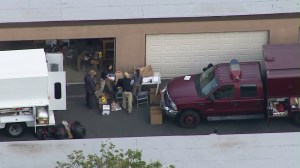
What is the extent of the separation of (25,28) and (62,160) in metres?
5.94

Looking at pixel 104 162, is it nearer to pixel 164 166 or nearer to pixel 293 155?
pixel 164 166

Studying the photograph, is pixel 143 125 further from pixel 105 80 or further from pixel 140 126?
pixel 105 80

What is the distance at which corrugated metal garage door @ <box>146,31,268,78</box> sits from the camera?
1249 inches

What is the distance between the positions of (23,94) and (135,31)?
184 inches

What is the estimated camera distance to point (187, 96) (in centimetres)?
2961

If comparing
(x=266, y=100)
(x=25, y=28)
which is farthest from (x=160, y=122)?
(x=25, y=28)

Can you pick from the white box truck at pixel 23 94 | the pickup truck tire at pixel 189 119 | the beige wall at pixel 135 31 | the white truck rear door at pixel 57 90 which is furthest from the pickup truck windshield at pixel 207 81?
the white box truck at pixel 23 94

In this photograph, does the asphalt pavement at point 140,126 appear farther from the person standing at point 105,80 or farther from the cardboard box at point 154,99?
the person standing at point 105,80

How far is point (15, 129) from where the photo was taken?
1139 inches

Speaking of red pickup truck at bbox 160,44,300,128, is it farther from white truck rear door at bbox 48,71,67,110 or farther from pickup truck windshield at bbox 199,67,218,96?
white truck rear door at bbox 48,71,67,110

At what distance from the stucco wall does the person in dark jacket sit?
1.87 metres

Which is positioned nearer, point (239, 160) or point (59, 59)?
point (239, 160)

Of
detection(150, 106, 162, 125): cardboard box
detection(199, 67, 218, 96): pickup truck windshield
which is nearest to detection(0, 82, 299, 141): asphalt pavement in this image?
detection(150, 106, 162, 125): cardboard box

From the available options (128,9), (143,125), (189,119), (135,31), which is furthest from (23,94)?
(189,119)
